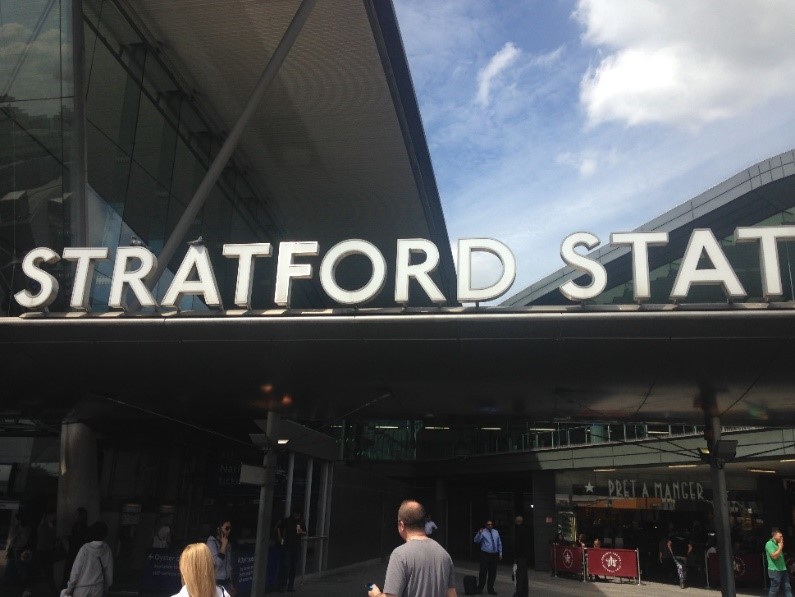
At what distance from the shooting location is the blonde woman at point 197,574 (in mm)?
3875

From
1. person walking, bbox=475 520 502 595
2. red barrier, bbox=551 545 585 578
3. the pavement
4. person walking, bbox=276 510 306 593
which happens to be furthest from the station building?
red barrier, bbox=551 545 585 578

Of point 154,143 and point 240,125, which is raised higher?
point 154,143

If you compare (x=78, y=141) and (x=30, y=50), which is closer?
(x=30, y=50)

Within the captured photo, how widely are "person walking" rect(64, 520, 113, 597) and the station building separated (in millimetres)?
2894

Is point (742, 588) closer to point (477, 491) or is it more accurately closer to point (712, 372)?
point (712, 372)

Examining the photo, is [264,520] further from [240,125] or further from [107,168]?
[107,168]

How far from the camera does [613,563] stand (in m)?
23.5

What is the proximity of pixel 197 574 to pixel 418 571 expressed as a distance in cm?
142

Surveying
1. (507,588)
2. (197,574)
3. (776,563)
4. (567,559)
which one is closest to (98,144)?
(197,574)

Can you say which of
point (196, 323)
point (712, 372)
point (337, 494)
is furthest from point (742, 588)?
point (196, 323)

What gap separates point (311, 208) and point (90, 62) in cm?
912

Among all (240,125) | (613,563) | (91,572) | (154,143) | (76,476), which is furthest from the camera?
(613,563)

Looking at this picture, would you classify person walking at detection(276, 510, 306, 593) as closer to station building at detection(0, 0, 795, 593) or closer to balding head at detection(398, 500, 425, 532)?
station building at detection(0, 0, 795, 593)

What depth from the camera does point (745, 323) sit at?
8.76 meters
